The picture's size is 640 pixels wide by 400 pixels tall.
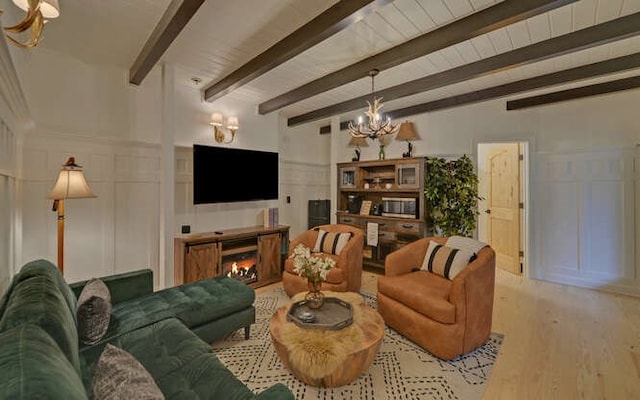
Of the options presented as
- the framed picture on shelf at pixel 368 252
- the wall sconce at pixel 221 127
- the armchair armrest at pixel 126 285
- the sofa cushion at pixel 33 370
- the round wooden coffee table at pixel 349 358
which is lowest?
the round wooden coffee table at pixel 349 358

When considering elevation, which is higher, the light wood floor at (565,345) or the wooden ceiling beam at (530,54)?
the wooden ceiling beam at (530,54)

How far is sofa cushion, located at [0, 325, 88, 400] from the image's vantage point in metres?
0.68

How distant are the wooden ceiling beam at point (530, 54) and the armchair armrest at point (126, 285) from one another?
11.4 feet

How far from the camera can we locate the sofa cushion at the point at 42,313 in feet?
3.82

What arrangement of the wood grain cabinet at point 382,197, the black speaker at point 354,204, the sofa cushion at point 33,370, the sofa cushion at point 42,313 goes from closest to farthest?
the sofa cushion at point 33,370 → the sofa cushion at point 42,313 → the wood grain cabinet at point 382,197 → the black speaker at point 354,204

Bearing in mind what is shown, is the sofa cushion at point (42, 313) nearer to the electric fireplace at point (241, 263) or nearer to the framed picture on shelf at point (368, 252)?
the electric fireplace at point (241, 263)

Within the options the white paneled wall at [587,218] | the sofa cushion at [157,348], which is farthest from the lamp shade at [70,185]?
the white paneled wall at [587,218]

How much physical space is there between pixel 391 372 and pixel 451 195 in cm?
287

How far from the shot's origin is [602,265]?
12.8 feet

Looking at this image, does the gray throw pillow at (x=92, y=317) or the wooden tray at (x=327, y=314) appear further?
the wooden tray at (x=327, y=314)

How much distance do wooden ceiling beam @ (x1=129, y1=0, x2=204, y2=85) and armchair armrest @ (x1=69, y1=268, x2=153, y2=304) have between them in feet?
6.42

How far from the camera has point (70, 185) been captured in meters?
2.44

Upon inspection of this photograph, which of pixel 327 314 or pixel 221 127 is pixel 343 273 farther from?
pixel 221 127

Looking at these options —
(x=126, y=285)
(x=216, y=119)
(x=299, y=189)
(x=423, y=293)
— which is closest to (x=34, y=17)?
(x=126, y=285)
